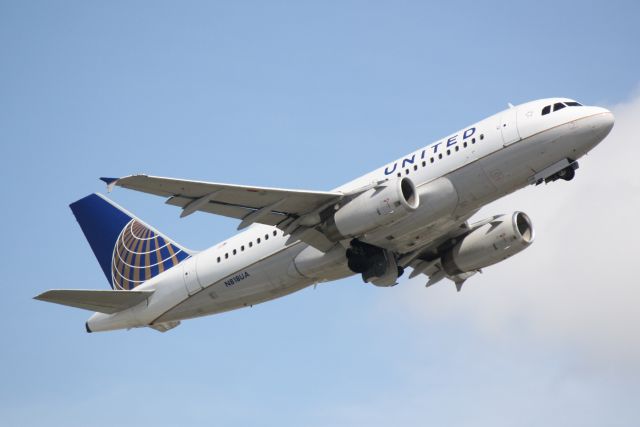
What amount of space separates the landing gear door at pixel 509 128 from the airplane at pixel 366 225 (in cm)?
4

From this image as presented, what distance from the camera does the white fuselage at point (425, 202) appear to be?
34.8 m

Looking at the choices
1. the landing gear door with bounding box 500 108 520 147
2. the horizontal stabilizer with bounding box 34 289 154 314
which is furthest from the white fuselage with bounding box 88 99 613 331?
the horizontal stabilizer with bounding box 34 289 154 314

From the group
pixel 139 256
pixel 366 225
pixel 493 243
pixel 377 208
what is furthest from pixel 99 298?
pixel 493 243

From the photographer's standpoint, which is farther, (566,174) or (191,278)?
(191,278)

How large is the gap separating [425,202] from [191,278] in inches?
399

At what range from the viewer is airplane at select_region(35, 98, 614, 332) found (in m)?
34.7

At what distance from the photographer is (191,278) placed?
131ft

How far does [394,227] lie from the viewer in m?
35.5

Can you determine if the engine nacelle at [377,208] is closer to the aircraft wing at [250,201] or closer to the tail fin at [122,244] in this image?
the aircraft wing at [250,201]

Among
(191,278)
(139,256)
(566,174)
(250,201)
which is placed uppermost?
(139,256)

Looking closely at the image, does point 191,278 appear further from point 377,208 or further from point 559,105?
point 559,105

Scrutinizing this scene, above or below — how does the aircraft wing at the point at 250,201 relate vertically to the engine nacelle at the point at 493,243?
above

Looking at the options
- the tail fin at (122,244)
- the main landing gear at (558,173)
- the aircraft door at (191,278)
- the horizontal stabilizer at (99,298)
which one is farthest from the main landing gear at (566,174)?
the horizontal stabilizer at (99,298)

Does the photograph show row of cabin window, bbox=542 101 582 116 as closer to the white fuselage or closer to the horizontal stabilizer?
the white fuselage
